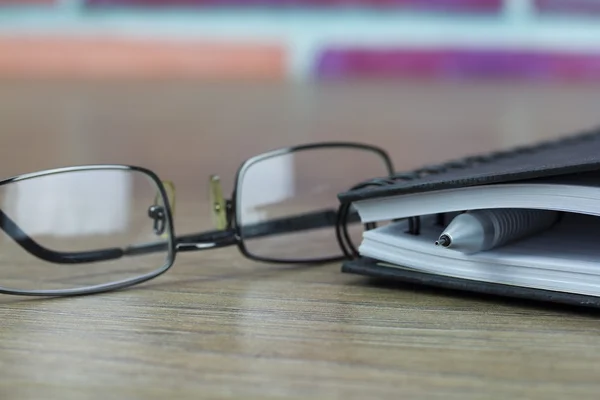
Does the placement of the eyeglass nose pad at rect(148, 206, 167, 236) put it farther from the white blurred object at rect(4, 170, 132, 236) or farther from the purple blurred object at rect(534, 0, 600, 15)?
the purple blurred object at rect(534, 0, 600, 15)

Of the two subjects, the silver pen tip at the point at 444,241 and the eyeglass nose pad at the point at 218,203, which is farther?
the eyeglass nose pad at the point at 218,203

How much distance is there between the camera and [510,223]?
1.68ft

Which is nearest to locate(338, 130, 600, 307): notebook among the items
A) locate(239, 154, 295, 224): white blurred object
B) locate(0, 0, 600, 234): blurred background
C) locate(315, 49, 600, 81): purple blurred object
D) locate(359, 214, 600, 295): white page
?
locate(359, 214, 600, 295): white page

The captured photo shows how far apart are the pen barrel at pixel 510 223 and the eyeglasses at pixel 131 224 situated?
0.45 ft

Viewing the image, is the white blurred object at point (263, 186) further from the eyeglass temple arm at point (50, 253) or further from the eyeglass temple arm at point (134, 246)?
the eyeglass temple arm at point (50, 253)

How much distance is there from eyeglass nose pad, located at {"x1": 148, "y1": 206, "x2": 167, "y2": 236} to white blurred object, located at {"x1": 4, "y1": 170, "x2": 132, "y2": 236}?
3 centimetres

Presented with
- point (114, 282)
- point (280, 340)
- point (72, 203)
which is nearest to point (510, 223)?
point (280, 340)

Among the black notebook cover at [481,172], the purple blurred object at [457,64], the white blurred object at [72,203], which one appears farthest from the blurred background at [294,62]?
the black notebook cover at [481,172]

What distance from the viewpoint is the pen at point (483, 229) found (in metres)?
0.50

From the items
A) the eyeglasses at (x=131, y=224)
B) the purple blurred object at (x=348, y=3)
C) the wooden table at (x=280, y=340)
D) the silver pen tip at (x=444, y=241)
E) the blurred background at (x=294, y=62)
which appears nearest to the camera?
the wooden table at (x=280, y=340)

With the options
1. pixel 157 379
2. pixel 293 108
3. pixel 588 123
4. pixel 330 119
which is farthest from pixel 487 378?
pixel 293 108

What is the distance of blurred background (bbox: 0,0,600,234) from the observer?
2.03 m

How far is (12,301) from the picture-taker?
0.54m

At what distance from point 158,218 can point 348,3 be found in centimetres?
250
